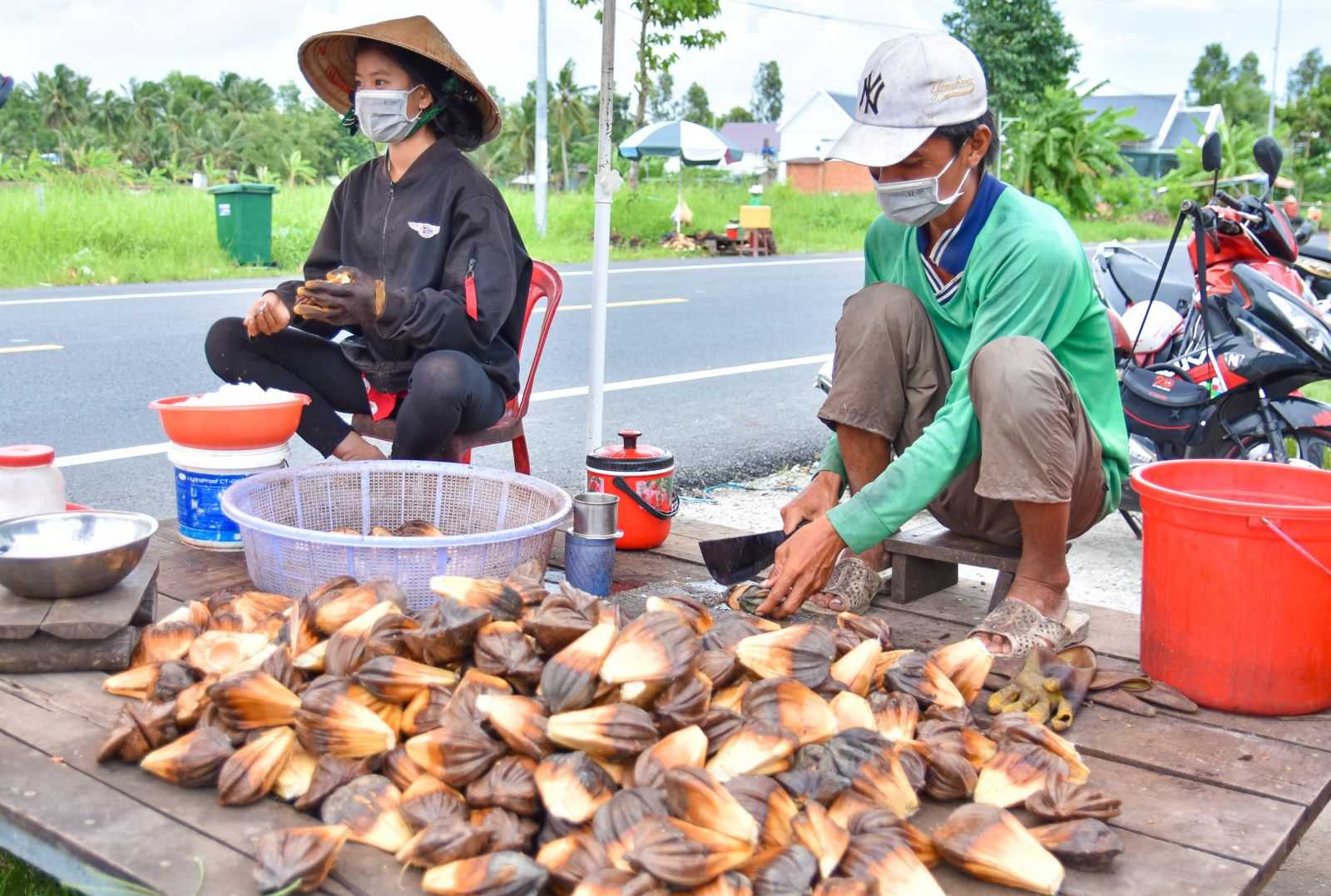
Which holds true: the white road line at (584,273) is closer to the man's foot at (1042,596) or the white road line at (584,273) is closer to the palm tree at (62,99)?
the man's foot at (1042,596)

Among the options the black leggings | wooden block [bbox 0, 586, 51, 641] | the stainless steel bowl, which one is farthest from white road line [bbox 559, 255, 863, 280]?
wooden block [bbox 0, 586, 51, 641]

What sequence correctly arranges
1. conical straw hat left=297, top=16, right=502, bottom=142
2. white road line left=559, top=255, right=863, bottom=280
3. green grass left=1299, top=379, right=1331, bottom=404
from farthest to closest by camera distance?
1. white road line left=559, top=255, right=863, bottom=280
2. green grass left=1299, top=379, right=1331, bottom=404
3. conical straw hat left=297, top=16, right=502, bottom=142

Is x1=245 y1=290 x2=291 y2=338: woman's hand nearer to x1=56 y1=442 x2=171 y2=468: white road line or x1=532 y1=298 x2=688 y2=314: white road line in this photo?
x1=56 y1=442 x2=171 y2=468: white road line

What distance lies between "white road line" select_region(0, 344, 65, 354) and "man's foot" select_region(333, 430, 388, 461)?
4.82m

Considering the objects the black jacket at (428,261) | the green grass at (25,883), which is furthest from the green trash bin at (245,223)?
the green grass at (25,883)

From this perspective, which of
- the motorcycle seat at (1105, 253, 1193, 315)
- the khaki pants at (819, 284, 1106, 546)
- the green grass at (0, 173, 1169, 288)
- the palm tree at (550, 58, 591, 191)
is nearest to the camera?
the khaki pants at (819, 284, 1106, 546)

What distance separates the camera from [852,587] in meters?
2.70

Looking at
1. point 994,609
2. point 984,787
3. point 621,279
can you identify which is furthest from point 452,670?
point 621,279

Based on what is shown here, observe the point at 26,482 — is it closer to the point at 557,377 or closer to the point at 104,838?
the point at 104,838

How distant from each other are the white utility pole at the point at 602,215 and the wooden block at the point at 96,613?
1.51m

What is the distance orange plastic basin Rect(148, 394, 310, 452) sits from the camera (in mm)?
2828

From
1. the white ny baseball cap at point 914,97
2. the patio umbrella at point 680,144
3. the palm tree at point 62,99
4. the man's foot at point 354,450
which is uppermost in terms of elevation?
the palm tree at point 62,99

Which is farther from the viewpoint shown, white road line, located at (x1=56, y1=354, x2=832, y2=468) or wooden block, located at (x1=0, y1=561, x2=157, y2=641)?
white road line, located at (x1=56, y1=354, x2=832, y2=468)

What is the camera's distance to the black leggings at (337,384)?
298 centimetres
